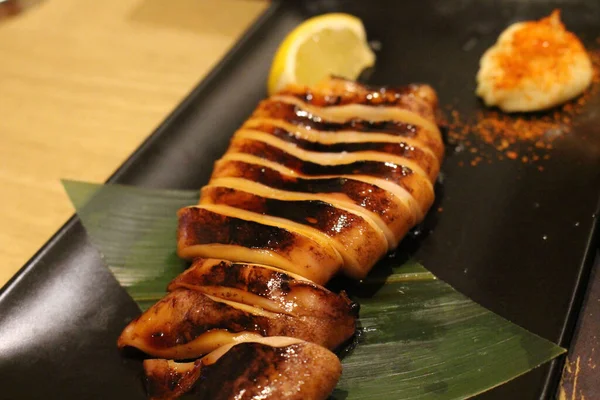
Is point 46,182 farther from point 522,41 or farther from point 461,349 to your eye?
point 522,41

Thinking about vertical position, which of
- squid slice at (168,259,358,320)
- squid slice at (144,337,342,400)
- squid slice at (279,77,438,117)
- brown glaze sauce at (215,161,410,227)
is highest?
squid slice at (279,77,438,117)

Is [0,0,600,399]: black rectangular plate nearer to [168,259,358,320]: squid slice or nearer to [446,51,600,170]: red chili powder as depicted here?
[446,51,600,170]: red chili powder

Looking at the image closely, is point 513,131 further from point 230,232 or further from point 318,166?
point 230,232

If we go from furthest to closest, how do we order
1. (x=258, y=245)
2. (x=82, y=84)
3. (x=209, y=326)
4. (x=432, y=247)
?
(x=82, y=84) → (x=432, y=247) → (x=258, y=245) → (x=209, y=326)

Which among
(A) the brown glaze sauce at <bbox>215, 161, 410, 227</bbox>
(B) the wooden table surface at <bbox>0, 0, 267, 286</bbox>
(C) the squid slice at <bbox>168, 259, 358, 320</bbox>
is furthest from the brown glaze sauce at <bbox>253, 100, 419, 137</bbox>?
(B) the wooden table surface at <bbox>0, 0, 267, 286</bbox>

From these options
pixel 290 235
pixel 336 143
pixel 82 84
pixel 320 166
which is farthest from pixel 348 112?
pixel 82 84

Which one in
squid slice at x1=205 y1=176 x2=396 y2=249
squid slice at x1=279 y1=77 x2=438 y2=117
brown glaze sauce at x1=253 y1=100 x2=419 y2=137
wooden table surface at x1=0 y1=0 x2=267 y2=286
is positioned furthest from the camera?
wooden table surface at x1=0 y1=0 x2=267 y2=286
